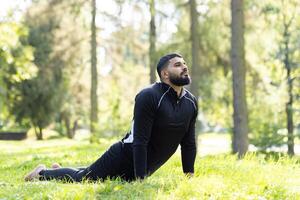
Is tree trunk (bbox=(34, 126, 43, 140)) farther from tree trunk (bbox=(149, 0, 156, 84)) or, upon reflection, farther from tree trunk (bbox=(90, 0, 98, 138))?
tree trunk (bbox=(149, 0, 156, 84))

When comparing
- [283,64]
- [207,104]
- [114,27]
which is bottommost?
[207,104]

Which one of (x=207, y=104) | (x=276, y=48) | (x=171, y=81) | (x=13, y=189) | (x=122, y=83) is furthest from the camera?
(x=207, y=104)

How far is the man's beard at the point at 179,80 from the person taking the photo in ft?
20.7

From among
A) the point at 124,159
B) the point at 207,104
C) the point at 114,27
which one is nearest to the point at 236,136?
the point at 124,159

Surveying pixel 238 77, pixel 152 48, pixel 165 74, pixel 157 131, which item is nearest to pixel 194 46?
pixel 152 48

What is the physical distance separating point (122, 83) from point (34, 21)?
5.94 metres

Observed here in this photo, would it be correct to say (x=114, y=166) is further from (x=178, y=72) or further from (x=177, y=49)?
(x=177, y=49)

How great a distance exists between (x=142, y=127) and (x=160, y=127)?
271mm

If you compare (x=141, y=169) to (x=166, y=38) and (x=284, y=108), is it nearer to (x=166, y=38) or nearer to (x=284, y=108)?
(x=166, y=38)

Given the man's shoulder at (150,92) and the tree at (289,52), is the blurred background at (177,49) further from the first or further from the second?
the man's shoulder at (150,92)

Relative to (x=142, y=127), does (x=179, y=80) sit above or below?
above

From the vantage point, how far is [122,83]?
102 feet

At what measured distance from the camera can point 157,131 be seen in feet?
21.2

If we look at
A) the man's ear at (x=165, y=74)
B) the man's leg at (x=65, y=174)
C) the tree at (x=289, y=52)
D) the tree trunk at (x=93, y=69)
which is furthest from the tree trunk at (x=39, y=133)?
the man's ear at (x=165, y=74)
